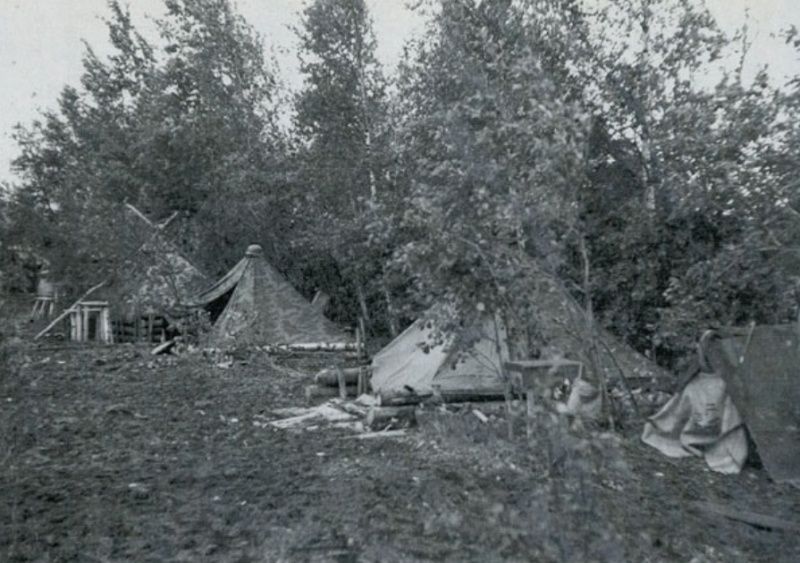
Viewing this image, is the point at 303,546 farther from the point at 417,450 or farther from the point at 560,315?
the point at 560,315

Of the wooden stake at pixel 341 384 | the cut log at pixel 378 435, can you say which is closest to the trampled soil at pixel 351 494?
the cut log at pixel 378 435

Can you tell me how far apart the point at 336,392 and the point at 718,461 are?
5.45 metres

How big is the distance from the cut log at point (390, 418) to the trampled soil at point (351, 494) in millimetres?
218

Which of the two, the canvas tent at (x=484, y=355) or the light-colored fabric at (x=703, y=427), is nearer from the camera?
the light-colored fabric at (x=703, y=427)

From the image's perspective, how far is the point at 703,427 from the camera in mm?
7355

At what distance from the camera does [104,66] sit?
30.8 m

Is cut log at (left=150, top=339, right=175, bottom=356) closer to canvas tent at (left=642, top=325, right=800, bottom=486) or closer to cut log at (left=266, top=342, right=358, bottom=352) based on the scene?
cut log at (left=266, top=342, right=358, bottom=352)

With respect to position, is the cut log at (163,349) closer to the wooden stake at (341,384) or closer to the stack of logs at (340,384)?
the stack of logs at (340,384)

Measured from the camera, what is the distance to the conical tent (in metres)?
9.67

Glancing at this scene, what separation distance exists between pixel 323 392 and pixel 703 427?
5.30 m

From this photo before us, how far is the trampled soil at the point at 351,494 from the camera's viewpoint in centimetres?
450

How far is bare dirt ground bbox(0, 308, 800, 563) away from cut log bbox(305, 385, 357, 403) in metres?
1.40

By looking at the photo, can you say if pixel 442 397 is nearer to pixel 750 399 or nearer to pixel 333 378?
pixel 333 378

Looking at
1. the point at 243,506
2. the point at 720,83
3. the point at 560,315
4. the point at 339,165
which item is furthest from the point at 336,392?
the point at 339,165
